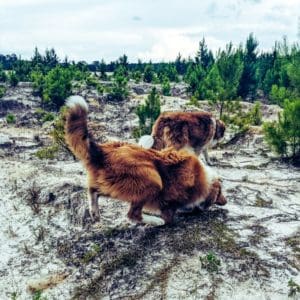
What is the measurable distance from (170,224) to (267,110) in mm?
17422

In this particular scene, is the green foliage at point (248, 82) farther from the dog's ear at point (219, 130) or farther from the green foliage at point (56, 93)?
the dog's ear at point (219, 130)

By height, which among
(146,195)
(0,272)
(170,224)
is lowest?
(0,272)

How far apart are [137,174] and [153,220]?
2.18ft

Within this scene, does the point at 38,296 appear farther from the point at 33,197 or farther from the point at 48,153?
the point at 48,153

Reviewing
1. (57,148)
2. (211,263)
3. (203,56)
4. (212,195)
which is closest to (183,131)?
(212,195)

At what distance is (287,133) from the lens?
960cm

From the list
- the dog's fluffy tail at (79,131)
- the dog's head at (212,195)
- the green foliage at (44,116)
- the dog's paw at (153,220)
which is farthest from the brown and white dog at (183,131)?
the green foliage at (44,116)

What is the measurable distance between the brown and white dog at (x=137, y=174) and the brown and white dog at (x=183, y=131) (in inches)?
88.3

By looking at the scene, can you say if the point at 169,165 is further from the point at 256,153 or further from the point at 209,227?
the point at 256,153

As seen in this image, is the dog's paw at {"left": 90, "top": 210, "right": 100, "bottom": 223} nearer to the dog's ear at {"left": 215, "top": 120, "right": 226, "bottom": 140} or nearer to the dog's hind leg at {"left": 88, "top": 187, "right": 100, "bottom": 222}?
the dog's hind leg at {"left": 88, "top": 187, "right": 100, "bottom": 222}

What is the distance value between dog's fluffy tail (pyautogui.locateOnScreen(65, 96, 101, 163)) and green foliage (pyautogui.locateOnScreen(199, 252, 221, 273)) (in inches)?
62.3

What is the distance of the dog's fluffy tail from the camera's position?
4449mm

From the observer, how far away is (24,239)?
5.23 meters

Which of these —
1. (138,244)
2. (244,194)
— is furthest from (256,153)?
(138,244)
